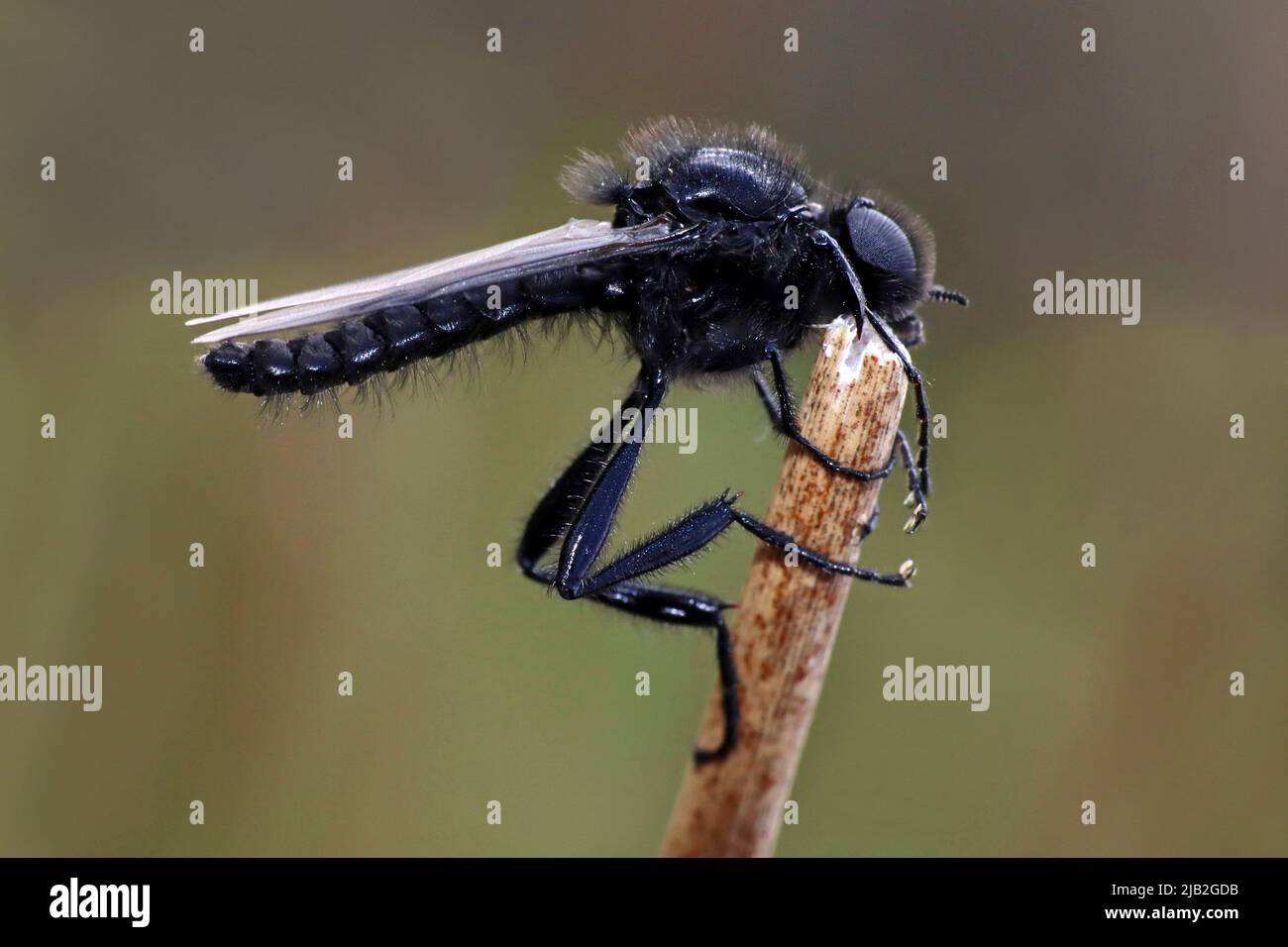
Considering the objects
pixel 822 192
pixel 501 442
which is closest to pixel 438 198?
pixel 501 442

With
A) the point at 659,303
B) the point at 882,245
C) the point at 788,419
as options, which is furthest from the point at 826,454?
the point at 659,303

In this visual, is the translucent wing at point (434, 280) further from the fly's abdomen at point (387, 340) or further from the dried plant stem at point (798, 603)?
the dried plant stem at point (798, 603)

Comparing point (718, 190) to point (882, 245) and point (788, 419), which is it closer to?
point (882, 245)

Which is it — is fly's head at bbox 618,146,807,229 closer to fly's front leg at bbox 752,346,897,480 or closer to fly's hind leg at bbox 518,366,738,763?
fly's front leg at bbox 752,346,897,480

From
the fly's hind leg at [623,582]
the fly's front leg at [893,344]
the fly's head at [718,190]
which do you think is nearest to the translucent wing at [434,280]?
the fly's head at [718,190]

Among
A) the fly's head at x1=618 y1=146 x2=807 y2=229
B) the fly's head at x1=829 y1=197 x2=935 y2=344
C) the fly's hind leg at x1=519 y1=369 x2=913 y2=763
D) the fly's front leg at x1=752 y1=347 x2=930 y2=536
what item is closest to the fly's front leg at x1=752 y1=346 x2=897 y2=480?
the fly's front leg at x1=752 y1=347 x2=930 y2=536

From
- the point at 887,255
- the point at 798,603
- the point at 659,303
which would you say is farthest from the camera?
the point at 659,303
